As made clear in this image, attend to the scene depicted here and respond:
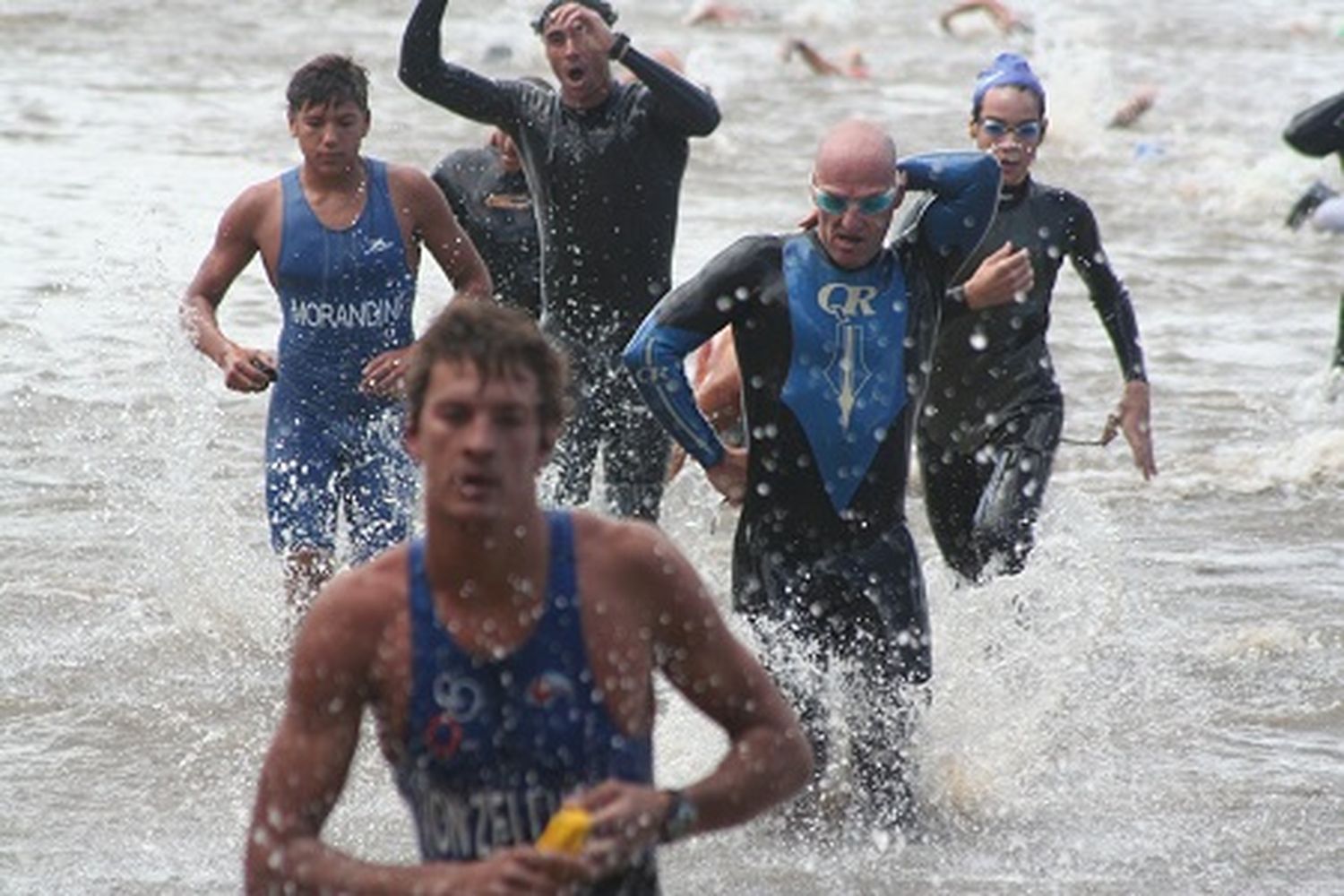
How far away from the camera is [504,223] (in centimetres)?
927

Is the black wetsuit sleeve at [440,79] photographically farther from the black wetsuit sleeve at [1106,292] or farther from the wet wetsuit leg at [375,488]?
the black wetsuit sleeve at [1106,292]

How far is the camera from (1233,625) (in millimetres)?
9648

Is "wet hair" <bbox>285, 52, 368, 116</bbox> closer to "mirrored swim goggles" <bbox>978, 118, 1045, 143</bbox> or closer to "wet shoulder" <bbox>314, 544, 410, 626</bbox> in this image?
"mirrored swim goggles" <bbox>978, 118, 1045, 143</bbox>

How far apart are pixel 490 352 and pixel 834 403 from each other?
2885 millimetres

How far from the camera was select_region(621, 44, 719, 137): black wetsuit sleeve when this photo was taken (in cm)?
833

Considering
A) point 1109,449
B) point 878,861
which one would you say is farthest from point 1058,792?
point 1109,449

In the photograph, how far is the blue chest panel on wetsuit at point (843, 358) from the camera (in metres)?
6.67

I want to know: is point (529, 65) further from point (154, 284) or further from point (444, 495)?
point (444, 495)

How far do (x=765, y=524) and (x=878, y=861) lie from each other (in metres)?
0.87

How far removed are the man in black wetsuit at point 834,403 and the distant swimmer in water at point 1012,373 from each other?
1298 millimetres

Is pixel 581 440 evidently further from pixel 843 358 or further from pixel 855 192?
pixel 855 192

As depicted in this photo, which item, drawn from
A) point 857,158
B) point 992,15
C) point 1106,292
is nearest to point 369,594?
point 857,158

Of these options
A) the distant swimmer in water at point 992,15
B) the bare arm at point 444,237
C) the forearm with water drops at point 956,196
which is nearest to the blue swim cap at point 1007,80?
the forearm with water drops at point 956,196

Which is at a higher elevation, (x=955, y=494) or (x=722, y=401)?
(x=722, y=401)
